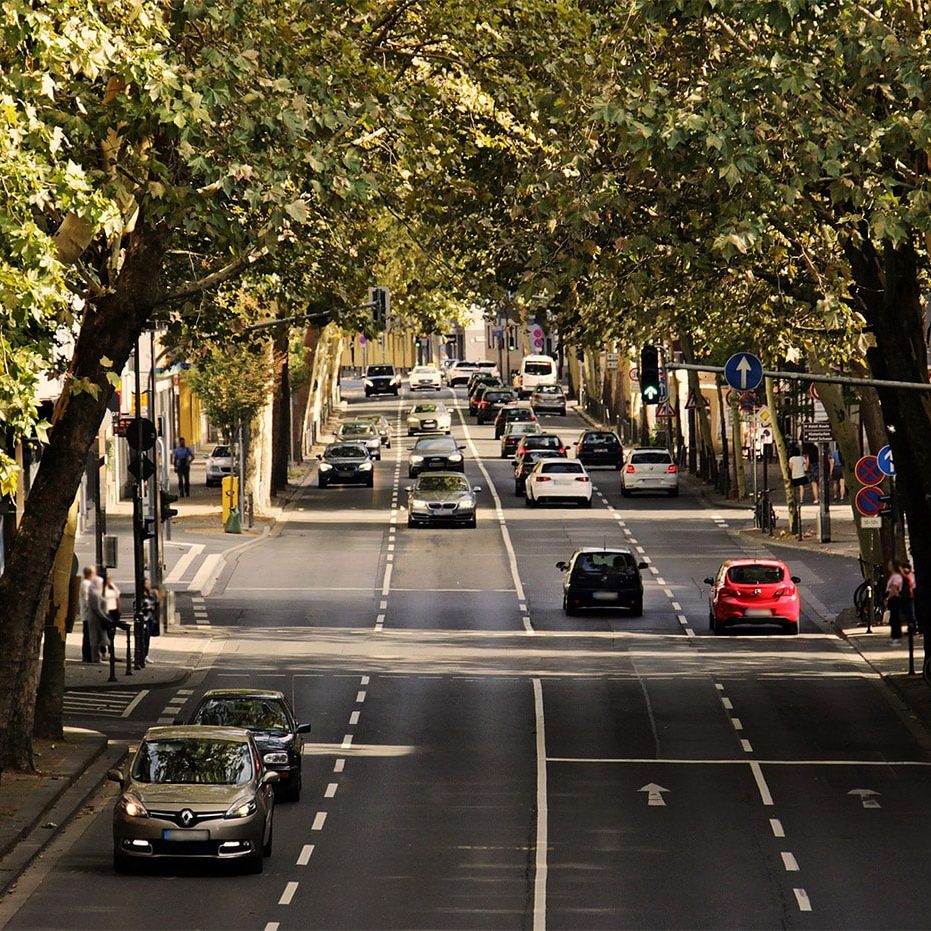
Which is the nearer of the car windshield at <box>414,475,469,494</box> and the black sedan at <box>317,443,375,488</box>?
the car windshield at <box>414,475,469,494</box>

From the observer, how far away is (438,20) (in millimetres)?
25141

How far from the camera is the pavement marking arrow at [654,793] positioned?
2500 centimetres

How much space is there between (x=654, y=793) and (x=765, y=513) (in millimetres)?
33114

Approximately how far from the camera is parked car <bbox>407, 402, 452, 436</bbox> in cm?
9831

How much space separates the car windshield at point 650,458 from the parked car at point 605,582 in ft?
83.0

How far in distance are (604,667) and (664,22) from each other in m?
15.0

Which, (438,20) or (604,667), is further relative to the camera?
(604,667)

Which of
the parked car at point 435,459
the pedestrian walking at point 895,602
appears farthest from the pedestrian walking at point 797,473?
the parked car at point 435,459

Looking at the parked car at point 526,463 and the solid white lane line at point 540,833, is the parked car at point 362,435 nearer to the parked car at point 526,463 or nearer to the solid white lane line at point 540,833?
the parked car at point 526,463

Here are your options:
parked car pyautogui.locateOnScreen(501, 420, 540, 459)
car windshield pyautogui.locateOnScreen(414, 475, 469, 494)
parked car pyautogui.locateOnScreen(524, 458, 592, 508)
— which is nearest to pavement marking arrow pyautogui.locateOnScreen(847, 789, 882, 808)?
car windshield pyautogui.locateOnScreen(414, 475, 469, 494)

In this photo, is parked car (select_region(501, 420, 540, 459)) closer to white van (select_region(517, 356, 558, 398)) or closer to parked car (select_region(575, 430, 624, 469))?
parked car (select_region(575, 430, 624, 469))

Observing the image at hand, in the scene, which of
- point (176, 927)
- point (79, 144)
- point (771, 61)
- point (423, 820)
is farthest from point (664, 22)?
point (176, 927)

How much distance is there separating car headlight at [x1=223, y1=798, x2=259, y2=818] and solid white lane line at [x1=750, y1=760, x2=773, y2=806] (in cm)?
691

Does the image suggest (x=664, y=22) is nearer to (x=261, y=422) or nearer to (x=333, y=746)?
(x=333, y=746)
